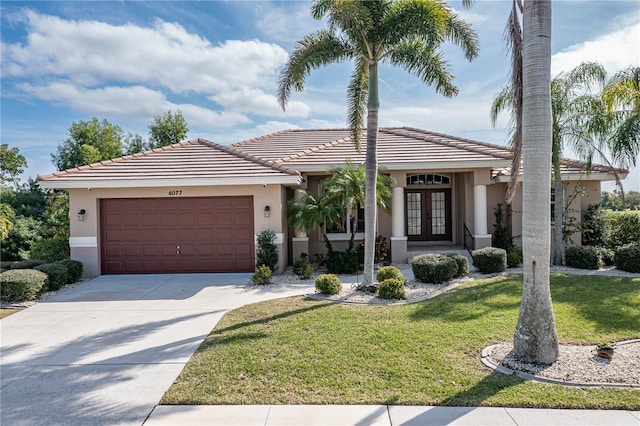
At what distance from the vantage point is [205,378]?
17.1 feet

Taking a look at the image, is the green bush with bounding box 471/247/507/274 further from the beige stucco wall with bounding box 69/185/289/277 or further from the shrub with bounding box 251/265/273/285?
the shrub with bounding box 251/265/273/285

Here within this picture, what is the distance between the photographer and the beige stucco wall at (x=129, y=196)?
12.6 m

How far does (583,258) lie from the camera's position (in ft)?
38.9

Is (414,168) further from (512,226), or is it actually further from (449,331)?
(449,331)

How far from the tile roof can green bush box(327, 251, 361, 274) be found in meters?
3.19

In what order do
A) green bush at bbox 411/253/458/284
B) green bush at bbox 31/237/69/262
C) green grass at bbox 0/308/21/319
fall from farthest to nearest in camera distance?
green bush at bbox 31/237/69/262 < green bush at bbox 411/253/458/284 < green grass at bbox 0/308/21/319

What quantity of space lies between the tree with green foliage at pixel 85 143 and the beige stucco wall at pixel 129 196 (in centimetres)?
2071

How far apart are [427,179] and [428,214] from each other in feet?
5.14

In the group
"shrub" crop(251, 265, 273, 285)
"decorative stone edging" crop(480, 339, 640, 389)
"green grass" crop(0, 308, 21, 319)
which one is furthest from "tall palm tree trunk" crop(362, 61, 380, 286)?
"green grass" crop(0, 308, 21, 319)

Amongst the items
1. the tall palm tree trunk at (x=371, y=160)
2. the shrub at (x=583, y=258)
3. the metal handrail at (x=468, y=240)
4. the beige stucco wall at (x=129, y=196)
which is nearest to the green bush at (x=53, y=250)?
the beige stucco wall at (x=129, y=196)

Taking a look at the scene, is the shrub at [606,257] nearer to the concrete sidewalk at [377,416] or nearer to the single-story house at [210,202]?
the single-story house at [210,202]

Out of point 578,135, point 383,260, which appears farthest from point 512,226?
point 383,260

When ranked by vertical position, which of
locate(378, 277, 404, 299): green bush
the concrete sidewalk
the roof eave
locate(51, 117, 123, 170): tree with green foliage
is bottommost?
the concrete sidewalk

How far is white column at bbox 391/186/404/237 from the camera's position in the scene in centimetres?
1376
